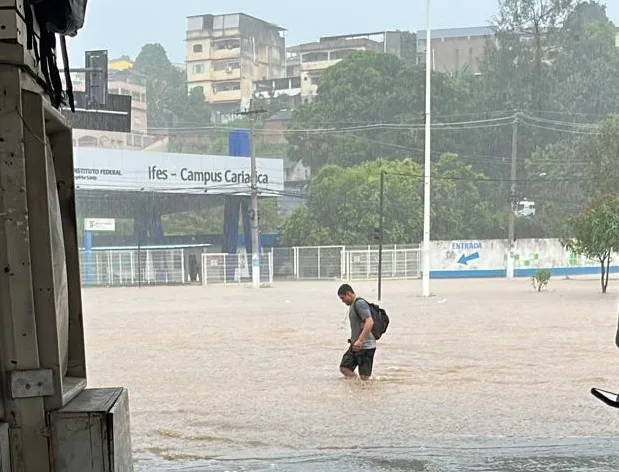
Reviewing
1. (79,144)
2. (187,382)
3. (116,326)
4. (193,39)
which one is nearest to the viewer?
(187,382)

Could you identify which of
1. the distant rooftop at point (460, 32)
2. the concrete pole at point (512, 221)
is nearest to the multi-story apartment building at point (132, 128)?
the concrete pole at point (512, 221)

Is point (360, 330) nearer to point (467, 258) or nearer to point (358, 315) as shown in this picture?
point (358, 315)

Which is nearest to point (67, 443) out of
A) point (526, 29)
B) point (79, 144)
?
point (79, 144)

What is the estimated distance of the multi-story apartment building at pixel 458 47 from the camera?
5016 cm

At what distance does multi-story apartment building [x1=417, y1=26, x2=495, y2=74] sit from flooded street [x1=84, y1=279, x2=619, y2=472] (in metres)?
31.2

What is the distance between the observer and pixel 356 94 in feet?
139

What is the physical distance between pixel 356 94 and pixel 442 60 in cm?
1598

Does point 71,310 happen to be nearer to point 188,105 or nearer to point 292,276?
point 292,276

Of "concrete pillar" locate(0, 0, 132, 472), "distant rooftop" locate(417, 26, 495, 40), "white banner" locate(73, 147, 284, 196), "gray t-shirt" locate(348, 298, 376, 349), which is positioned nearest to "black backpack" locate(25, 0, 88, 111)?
"concrete pillar" locate(0, 0, 132, 472)

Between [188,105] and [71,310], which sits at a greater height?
[188,105]

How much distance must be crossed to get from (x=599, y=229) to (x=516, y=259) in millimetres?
15410

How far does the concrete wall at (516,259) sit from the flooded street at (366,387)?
16620 millimetres

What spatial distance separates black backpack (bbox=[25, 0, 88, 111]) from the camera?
2.29 meters

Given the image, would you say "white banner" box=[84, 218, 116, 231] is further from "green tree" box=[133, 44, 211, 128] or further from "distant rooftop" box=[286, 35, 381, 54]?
"distant rooftop" box=[286, 35, 381, 54]
